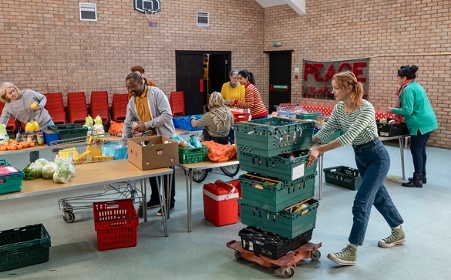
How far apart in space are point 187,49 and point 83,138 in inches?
272

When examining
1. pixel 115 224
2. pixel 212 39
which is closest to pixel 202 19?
pixel 212 39

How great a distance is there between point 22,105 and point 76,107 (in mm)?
4569

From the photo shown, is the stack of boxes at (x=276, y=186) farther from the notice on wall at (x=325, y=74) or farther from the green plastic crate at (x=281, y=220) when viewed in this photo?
the notice on wall at (x=325, y=74)

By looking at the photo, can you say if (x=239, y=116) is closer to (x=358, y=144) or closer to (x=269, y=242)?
(x=358, y=144)

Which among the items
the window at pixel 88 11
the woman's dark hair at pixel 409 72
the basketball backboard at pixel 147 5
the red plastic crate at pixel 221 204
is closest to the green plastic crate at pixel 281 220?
the red plastic crate at pixel 221 204

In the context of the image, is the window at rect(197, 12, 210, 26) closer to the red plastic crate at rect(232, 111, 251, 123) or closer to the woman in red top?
the woman in red top

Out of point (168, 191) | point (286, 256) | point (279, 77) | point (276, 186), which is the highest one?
point (279, 77)

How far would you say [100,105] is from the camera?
10.6 metres

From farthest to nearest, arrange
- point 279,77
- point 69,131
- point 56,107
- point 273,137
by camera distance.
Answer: point 279,77 < point 56,107 < point 69,131 < point 273,137

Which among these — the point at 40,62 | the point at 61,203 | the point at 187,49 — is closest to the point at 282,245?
the point at 61,203

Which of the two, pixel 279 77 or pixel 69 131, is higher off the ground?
pixel 279 77

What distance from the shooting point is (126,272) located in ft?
12.6

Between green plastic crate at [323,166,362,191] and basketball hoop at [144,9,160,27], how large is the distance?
691cm

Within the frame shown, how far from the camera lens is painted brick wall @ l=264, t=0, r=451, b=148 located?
917cm
